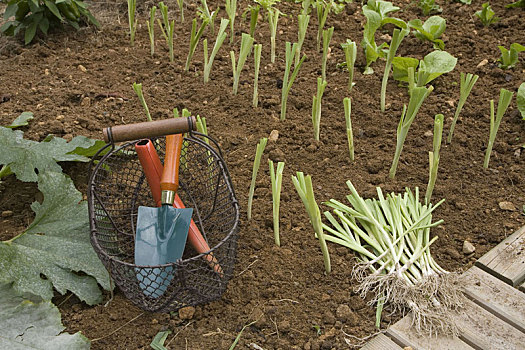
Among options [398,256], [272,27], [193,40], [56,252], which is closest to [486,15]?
[272,27]

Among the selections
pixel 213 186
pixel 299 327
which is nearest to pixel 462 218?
pixel 299 327

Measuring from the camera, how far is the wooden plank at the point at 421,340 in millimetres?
1750

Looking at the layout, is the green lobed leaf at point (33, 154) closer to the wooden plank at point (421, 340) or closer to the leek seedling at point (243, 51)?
the leek seedling at point (243, 51)

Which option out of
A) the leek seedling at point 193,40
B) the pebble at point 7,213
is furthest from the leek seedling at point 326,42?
the pebble at point 7,213

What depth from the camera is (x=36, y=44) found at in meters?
3.26

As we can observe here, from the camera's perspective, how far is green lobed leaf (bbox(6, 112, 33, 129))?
98.4 inches

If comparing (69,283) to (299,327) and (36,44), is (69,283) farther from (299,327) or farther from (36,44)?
(36,44)

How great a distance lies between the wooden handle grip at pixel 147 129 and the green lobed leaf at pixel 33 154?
0.45 metres

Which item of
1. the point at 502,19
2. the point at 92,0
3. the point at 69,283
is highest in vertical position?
the point at 502,19

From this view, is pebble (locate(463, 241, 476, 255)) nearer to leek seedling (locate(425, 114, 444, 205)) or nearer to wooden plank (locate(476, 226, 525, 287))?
wooden plank (locate(476, 226, 525, 287))

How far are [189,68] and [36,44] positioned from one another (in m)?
0.93

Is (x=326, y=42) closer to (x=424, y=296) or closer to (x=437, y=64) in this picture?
(x=437, y=64)

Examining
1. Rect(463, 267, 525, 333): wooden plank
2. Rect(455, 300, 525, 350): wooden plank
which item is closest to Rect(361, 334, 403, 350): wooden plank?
Rect(455, 300, 525, 350): wooden plank

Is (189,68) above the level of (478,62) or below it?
below
